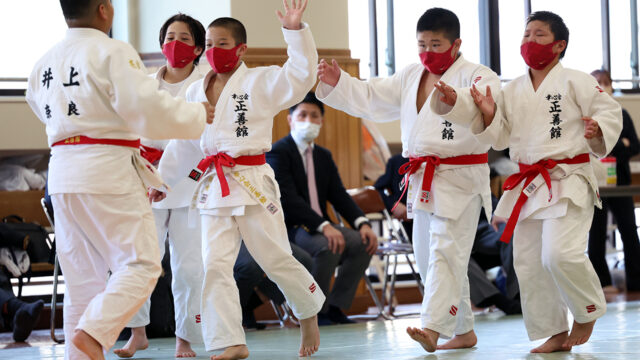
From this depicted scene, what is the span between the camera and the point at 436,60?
3604 millimetres

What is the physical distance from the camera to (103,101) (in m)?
2.70

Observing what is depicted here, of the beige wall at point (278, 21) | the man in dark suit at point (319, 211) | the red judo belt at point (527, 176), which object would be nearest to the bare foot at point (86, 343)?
the red judo belt at point (527, 176)

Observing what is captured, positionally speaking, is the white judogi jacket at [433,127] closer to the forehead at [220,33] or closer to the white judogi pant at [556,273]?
the white judogi pant at [556,273]

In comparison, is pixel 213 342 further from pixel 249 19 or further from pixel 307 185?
pixel 249 19

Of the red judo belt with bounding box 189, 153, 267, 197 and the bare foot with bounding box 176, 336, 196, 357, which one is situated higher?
the red judo belt with bounding box 189, 153, 267, 197

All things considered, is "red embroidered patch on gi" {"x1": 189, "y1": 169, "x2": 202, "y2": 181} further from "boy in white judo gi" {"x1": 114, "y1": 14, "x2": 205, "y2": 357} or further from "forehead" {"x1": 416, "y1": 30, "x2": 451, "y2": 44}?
"forehead" {"x1": 416, "y1": 30, "x2": 451, "y2": 44}

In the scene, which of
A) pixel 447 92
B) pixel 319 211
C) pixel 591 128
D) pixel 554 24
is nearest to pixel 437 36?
pixel 447 92

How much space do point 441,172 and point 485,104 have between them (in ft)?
1.21

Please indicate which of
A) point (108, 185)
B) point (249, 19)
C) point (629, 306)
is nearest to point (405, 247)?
point (629, 306)

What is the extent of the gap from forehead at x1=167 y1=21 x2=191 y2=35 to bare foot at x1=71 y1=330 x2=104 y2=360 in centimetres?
165

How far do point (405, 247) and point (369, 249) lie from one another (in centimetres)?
Answer: 54

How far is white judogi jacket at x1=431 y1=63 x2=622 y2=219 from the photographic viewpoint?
335 cm

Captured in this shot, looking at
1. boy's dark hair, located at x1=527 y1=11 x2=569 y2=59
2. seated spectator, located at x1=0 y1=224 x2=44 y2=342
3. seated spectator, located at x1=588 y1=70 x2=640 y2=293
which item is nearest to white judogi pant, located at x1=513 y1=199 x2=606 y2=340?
boy's dark hair, located at x1=527 y1=11 x2=569 y2=59

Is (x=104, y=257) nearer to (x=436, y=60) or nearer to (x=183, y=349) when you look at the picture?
(x=183, y=349)
